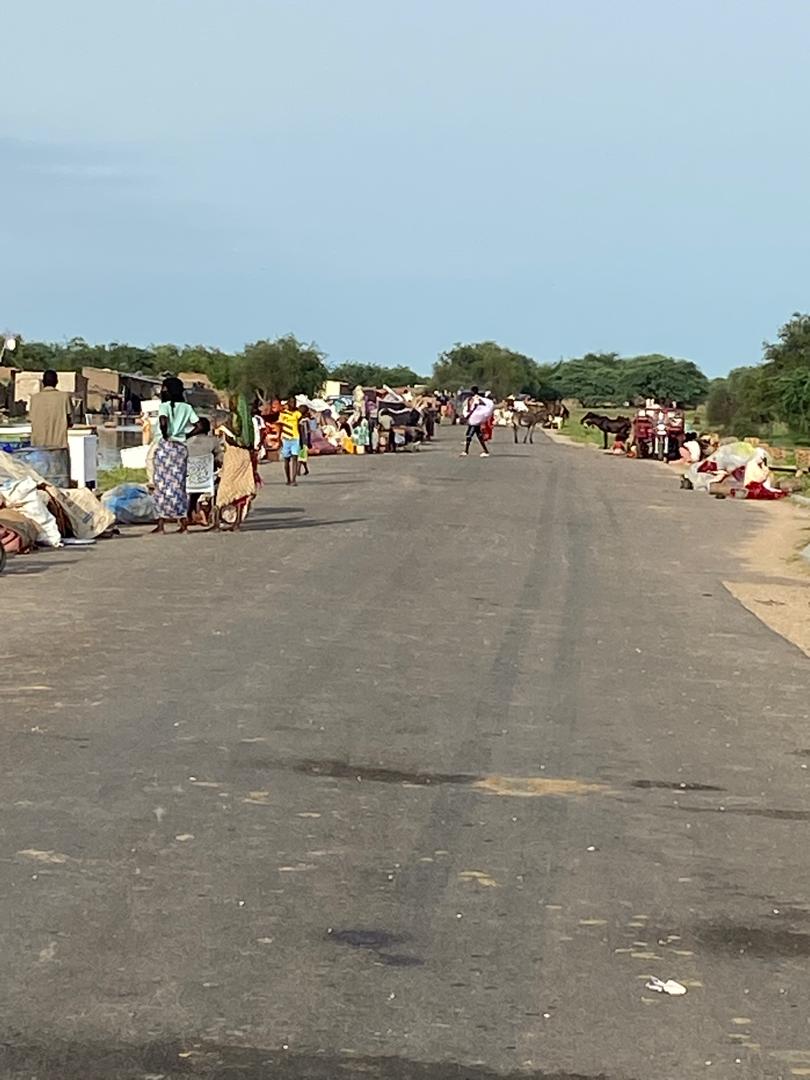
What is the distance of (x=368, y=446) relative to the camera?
165 feet

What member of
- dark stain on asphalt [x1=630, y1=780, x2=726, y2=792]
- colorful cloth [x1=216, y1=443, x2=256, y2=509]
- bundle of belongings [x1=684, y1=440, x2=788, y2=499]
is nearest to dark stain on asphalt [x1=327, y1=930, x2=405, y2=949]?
Answer: dark stain on asphalt [x1=630, y1=780, x2=726, y2=792]

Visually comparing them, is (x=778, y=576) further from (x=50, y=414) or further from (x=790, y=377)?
(x=790, y=377)

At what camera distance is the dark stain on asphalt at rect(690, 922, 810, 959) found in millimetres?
5918

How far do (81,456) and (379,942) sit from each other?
1814cm

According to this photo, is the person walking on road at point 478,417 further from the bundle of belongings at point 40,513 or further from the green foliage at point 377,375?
the green foliage at point 377,375

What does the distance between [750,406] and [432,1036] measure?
73.9 meters

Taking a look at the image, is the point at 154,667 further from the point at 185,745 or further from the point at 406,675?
the point at 185,745

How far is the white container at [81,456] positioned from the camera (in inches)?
910

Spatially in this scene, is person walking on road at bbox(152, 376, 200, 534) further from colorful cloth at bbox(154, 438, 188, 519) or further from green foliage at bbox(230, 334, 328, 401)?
green foliage at bbox(230, 334, 328, 401)

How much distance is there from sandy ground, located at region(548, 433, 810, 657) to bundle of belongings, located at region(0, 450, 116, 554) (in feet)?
24.1

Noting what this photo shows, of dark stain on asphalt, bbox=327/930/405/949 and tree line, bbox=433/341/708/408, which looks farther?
tree line, bbox=433/341/708/408

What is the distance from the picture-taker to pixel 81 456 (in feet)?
76.3

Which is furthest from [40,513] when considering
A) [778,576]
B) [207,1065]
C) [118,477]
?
[207,1065]

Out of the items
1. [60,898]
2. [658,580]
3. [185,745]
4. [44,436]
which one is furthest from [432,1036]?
[44,436]
